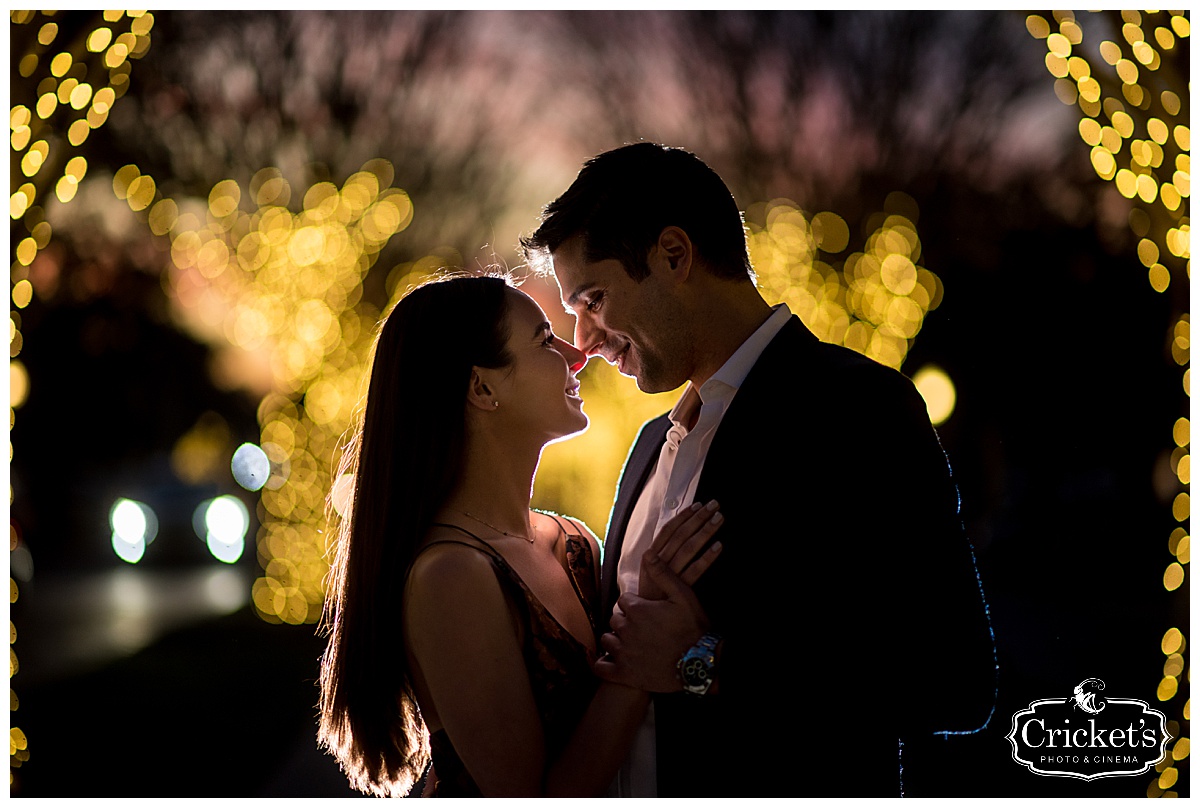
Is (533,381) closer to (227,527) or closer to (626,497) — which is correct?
(626,497)

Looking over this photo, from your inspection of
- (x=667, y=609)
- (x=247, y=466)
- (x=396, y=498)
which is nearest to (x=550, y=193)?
(x=396, y=498)

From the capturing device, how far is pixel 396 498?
232 centimetres

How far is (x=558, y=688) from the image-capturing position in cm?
224

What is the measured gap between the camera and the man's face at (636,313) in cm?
242

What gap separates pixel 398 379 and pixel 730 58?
6.44 metres

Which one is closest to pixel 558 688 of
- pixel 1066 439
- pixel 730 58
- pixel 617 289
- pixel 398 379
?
pixel 398 379

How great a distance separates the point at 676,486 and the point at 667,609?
36 centimetres

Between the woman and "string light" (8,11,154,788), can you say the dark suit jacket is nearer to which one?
the woman

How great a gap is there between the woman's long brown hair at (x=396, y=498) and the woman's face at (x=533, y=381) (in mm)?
39

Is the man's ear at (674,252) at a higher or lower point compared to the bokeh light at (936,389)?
higher

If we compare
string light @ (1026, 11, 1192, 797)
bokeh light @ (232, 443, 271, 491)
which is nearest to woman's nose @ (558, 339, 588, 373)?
string light @ (1026, 11, 1192, 797)

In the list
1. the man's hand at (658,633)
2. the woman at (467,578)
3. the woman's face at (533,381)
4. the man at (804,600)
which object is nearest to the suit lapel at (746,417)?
the man at (804,600)

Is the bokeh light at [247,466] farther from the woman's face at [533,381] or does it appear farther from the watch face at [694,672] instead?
the watch face at [694,672]

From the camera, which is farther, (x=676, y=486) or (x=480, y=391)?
(x=480, y=391)
